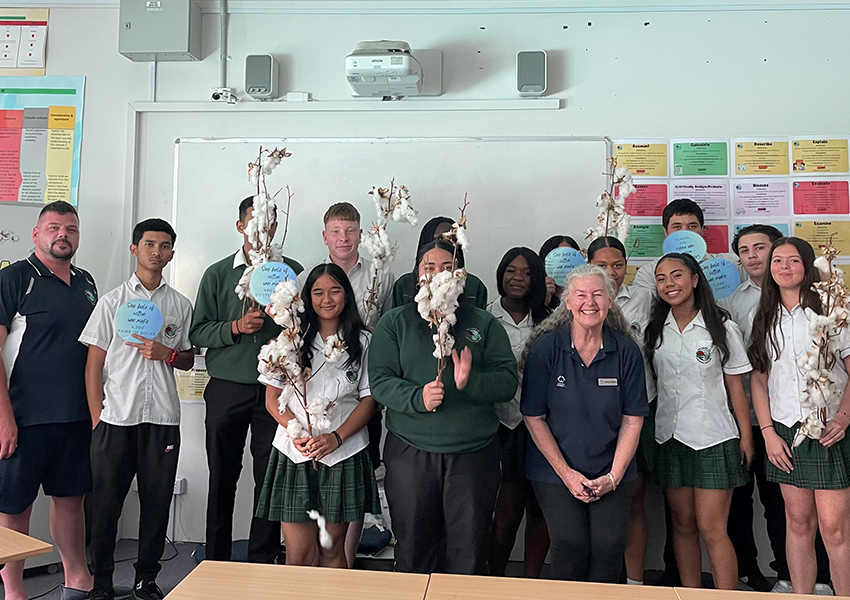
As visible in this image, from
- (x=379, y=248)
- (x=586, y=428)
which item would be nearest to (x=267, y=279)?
(x=379, y=248)

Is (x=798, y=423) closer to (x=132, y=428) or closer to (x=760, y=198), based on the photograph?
(x=760, y=198)

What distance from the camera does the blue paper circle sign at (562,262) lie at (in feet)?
9.96

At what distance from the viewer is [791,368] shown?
2699mm

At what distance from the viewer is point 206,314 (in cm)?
313

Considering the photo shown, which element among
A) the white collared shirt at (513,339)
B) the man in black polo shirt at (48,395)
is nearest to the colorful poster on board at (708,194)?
the white collared shirt at (513,339)

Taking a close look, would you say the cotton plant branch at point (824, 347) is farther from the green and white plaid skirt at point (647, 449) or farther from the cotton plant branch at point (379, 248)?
the cotton plant branch at point (379, 248)

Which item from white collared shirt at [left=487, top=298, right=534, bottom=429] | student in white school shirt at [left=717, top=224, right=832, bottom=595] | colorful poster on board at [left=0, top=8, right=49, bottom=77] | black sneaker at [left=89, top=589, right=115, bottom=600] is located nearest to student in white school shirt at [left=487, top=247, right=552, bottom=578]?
white collared shirt at [left=487, top=298, right=534, bottom=429]

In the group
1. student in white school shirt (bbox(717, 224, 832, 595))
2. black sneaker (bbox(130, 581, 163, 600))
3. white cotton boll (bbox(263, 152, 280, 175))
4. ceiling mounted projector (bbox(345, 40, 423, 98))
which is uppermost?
ceiling mounted projector (bbox(345, 40, 423, 98))

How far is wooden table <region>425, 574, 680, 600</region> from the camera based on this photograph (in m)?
1.58

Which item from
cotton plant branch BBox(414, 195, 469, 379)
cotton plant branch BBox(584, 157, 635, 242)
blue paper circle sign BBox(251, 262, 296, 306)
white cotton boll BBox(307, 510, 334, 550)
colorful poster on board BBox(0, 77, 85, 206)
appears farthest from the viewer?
colorful poster on board BBox(0, 77, 85, 206)

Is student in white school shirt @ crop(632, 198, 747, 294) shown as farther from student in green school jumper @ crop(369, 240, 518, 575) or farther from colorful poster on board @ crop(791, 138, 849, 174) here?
student in green school jumper @ crop(369, 240, 518, 575)

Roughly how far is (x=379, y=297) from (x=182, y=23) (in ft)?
7.00

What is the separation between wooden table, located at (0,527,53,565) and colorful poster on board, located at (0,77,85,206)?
108 inches

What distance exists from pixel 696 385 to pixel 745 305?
80cm
